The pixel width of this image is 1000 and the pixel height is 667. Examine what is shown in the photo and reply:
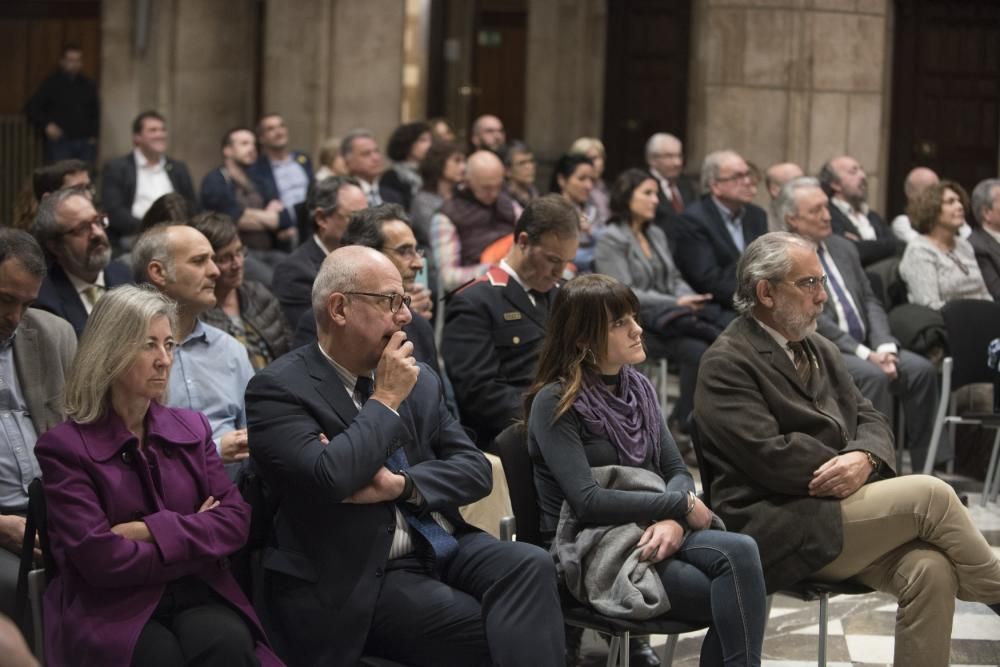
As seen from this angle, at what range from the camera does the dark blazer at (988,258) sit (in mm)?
7664

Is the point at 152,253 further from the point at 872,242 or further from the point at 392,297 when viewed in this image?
the point at 872,242

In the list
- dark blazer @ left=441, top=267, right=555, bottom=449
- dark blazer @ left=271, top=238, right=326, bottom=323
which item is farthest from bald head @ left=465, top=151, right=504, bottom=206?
dark blazer @ left=441, top=267, right=555, bottom=449

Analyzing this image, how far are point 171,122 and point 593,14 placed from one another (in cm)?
436

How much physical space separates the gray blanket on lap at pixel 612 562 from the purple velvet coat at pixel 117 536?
88cm

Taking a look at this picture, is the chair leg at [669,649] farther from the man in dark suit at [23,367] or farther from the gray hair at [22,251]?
the gray hair at [22,251]

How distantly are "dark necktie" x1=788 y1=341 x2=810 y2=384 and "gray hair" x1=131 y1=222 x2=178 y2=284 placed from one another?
6.24ft

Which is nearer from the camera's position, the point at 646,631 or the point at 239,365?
the point at 646,631

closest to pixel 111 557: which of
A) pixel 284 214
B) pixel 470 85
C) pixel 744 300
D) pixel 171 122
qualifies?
pixel 744 300

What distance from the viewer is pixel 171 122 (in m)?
11.6

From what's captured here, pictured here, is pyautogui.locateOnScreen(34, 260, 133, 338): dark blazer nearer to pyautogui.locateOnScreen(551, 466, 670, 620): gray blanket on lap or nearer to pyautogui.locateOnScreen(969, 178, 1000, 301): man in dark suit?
pyautogui.locateOnScreen(551, 466, 670, 620): gray blanket on lap

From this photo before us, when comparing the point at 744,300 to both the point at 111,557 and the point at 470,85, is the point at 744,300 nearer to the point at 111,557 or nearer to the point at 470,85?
the point at 111,557

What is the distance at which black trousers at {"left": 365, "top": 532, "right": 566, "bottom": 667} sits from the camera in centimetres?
374

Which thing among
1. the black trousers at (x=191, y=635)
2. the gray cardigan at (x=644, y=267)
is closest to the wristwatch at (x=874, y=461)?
the black trousers at (x=191, y=635)

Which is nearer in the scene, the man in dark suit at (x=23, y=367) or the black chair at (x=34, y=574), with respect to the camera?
the black chair at (x=34, y=574)
